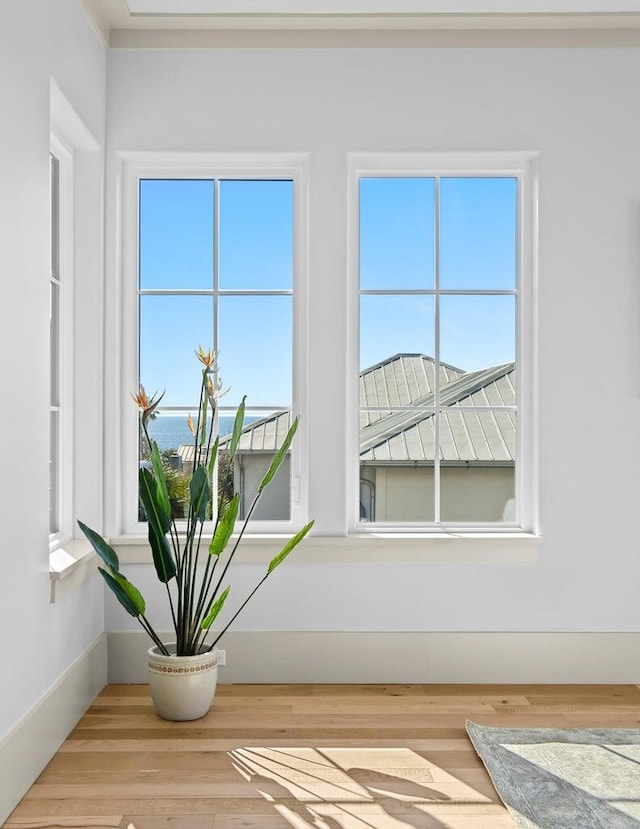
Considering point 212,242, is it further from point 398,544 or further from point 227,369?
point 398,544

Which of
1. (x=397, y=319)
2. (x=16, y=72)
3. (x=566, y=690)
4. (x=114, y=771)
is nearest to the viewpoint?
(x=16, y=72)

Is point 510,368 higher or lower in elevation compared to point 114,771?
higher

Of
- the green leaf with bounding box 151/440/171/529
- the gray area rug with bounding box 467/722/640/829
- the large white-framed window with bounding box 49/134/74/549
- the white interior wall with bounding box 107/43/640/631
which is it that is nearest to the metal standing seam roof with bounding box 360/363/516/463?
the white interior wall with bounding box 107/43/640/631

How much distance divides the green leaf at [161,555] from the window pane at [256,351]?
79 cm

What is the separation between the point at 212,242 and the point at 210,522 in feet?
3.92

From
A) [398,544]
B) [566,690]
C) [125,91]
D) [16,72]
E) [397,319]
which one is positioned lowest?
[566,690]

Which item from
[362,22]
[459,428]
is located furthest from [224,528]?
[362,22]

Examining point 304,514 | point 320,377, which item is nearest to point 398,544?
point 304,514

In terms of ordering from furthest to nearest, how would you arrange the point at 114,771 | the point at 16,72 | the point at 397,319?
the point at 397,319, the point at 114,771, the point at 16,72

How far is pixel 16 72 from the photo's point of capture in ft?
7.05

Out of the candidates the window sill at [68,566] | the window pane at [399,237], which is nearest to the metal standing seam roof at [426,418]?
the window pane at [399,237]

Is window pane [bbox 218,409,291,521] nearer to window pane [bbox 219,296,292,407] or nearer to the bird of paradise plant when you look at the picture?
window pane [bbox 219,296,292,407]

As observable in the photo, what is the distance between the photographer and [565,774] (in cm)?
227

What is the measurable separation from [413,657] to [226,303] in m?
1.68
